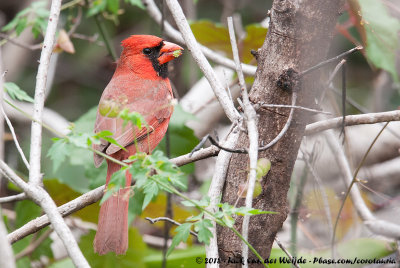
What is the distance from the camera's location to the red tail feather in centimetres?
224

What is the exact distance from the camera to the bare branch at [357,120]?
1.86 m

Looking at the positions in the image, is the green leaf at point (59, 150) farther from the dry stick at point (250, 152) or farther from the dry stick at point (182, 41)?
the dry stick at point (182, 41)

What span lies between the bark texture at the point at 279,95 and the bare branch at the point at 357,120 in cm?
13

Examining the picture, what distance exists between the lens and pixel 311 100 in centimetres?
187

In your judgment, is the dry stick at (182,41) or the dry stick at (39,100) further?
the dry stick at (182,41)

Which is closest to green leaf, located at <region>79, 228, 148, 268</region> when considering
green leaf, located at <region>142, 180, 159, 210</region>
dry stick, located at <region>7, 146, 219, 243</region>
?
dry stick, located at <region>7, 146, 219, 243</region>

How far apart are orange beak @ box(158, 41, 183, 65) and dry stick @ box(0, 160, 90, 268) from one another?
1.44 meters

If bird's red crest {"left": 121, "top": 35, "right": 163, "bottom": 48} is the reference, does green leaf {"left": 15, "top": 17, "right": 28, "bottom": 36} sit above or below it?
above

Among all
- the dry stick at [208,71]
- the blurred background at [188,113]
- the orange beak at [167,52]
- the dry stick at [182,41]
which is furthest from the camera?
the dry stick at [182,41]

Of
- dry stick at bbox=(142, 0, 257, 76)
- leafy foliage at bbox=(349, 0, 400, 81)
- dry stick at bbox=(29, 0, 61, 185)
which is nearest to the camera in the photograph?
dry stick at bbox=(29, 0, 61, 185)

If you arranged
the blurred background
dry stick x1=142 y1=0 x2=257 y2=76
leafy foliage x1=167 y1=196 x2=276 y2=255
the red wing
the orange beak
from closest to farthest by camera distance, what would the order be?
leafy foliage x1=167 y1=196 x2=276 y2=255
the red wing
the blurred background
the orange beak
dry stick x1=142 y1=0 x2=257 y2=76

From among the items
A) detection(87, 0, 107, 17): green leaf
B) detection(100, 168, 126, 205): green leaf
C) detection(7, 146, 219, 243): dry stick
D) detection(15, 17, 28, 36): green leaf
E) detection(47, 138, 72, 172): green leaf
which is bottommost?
detection(7, 146, 219, 243): dry stick

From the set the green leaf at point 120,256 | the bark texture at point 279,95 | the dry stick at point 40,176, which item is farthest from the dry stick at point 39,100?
the green leaf at point 120,256

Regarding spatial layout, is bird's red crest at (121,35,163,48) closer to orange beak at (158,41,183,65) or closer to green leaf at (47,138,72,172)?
orange beak at (158,41,183,65)
